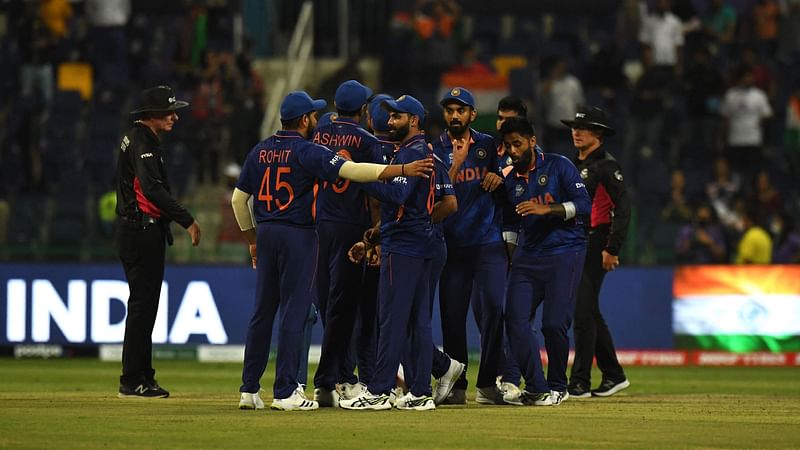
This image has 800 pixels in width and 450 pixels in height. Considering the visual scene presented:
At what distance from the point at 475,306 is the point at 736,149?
41.9 ft

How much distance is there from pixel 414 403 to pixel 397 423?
1.12 m

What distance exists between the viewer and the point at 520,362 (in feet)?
42.5

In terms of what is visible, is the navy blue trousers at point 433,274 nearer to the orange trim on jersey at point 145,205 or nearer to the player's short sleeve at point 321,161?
the player's short sleeve at point 321,161

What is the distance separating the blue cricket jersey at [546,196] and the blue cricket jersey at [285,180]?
1.99 m

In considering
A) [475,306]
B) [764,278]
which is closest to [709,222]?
[764,278]

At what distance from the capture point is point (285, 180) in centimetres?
1209

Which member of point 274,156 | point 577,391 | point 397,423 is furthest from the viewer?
point 577,391

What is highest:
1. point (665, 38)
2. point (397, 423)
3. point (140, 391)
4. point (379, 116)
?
point (665, 38)

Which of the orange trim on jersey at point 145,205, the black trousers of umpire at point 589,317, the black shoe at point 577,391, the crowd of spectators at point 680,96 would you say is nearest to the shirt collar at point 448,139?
the black trousers of umpire at point 589,317

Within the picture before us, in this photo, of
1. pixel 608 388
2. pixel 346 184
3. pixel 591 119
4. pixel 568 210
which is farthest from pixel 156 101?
pixel 608 388

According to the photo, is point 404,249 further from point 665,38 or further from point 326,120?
point 665,38

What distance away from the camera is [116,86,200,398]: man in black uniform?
1345 centimetres

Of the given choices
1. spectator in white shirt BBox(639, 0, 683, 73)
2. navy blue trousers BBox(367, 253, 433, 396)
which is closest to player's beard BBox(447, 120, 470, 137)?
navy blue trousers BBox(367, 253, 433, 396)

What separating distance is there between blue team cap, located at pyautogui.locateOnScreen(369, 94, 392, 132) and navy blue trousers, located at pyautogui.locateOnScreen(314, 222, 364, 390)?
83 cm
